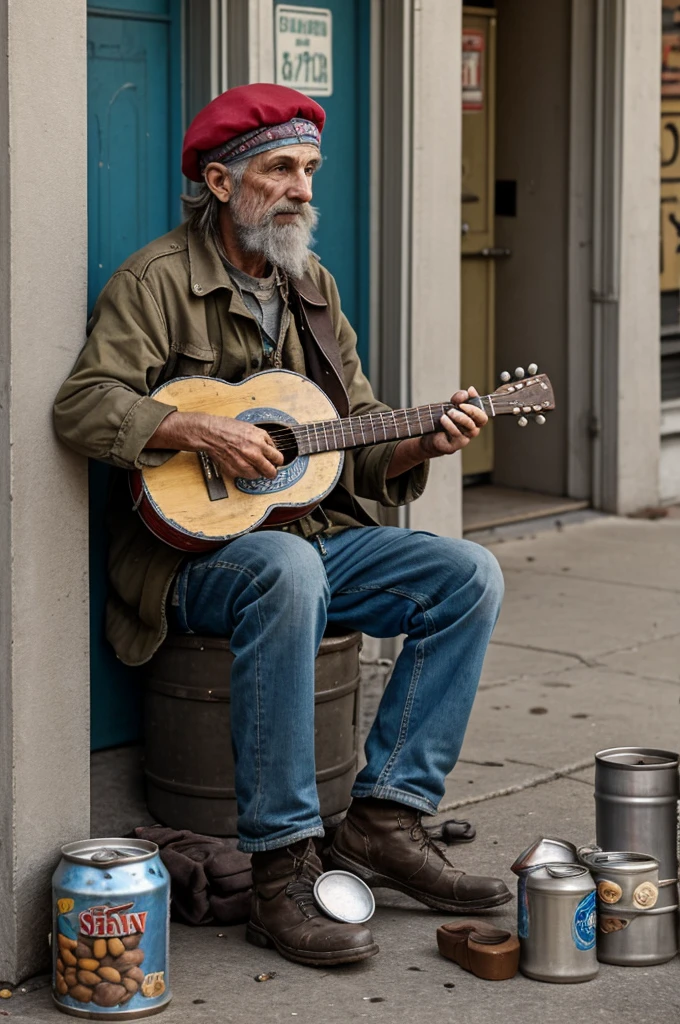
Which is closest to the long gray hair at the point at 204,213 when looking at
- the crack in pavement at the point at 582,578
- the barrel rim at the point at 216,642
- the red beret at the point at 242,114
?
the red beret at the point at 242,114

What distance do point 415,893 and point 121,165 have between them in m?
1.99

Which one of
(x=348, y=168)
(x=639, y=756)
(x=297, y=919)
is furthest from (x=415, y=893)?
(x=348, y=168)

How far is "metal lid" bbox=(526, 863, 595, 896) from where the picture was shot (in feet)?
10.6

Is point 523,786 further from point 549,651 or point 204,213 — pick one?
point 204,213

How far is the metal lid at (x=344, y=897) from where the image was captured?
3.40m

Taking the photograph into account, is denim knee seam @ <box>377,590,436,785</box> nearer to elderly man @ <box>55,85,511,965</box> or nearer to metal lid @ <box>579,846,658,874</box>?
elderly man @ <box>55,85,511,965</box>

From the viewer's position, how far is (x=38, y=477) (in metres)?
3.26

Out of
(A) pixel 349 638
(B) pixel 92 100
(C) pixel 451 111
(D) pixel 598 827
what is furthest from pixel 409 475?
(C) pixel 451 111

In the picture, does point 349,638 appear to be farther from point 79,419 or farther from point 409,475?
point 79,419

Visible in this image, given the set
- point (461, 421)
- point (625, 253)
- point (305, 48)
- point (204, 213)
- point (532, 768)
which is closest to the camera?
point (461, 421)

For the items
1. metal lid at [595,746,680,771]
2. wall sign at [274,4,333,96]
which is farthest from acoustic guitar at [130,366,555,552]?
wall sign at [274,4,333,96]

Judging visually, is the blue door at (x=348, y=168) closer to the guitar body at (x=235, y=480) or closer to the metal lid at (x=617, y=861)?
the guitar body at (x=235, y=480)

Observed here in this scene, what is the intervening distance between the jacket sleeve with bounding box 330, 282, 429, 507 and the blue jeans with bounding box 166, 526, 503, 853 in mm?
121

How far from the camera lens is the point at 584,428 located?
7.87 metres
